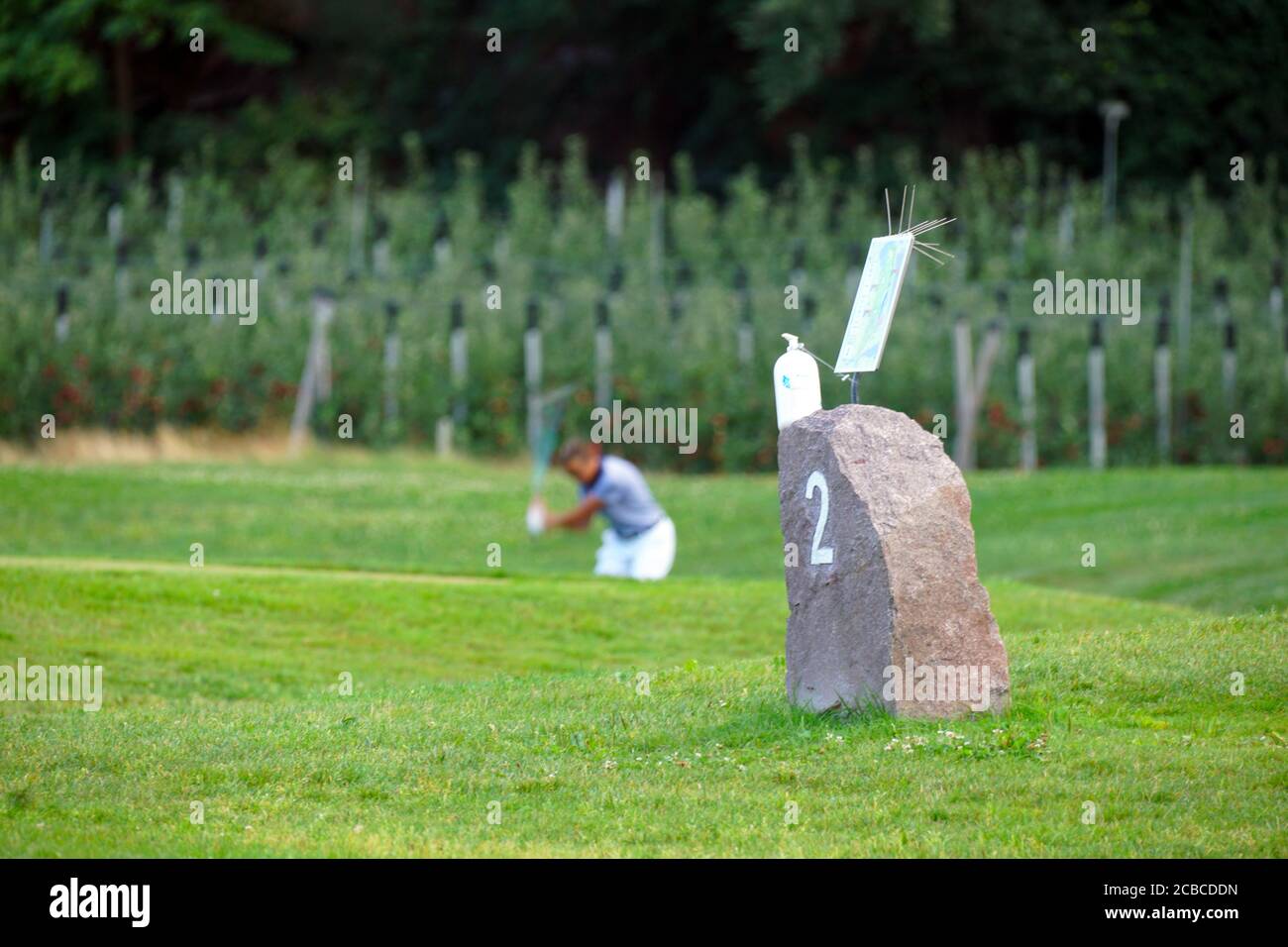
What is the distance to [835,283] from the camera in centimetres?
2980

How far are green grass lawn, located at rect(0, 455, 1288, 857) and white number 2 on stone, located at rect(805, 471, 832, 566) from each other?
0.80 metres

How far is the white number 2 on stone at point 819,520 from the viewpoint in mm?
9219

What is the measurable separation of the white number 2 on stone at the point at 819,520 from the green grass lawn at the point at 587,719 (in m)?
0.80

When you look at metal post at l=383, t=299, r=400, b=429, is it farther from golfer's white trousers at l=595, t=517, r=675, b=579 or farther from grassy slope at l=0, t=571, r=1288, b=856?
grassy slope at l=0, t=571, r=1288, b=856

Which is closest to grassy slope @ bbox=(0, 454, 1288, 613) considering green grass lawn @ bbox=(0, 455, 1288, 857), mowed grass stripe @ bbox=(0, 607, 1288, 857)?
green grass lawn @ bbox=(0, 455, 1288, 857)

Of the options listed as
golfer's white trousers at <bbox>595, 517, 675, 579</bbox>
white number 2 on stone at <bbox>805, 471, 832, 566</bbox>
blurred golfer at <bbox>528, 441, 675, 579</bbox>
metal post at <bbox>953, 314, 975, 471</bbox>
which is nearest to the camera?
white number 2 on stone at <bbox>805, 471, 832, 566</bbox>

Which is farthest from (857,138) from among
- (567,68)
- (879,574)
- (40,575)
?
(879,574)

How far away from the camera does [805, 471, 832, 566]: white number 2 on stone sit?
9219 mm

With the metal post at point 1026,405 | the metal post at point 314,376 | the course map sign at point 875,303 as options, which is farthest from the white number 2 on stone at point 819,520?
the metal post at point 314,376

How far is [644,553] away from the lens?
18.3 m

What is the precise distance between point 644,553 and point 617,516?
0.49 metres

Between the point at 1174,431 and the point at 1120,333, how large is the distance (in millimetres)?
1693

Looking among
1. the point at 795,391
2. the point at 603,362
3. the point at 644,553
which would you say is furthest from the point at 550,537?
the point at 795,391
